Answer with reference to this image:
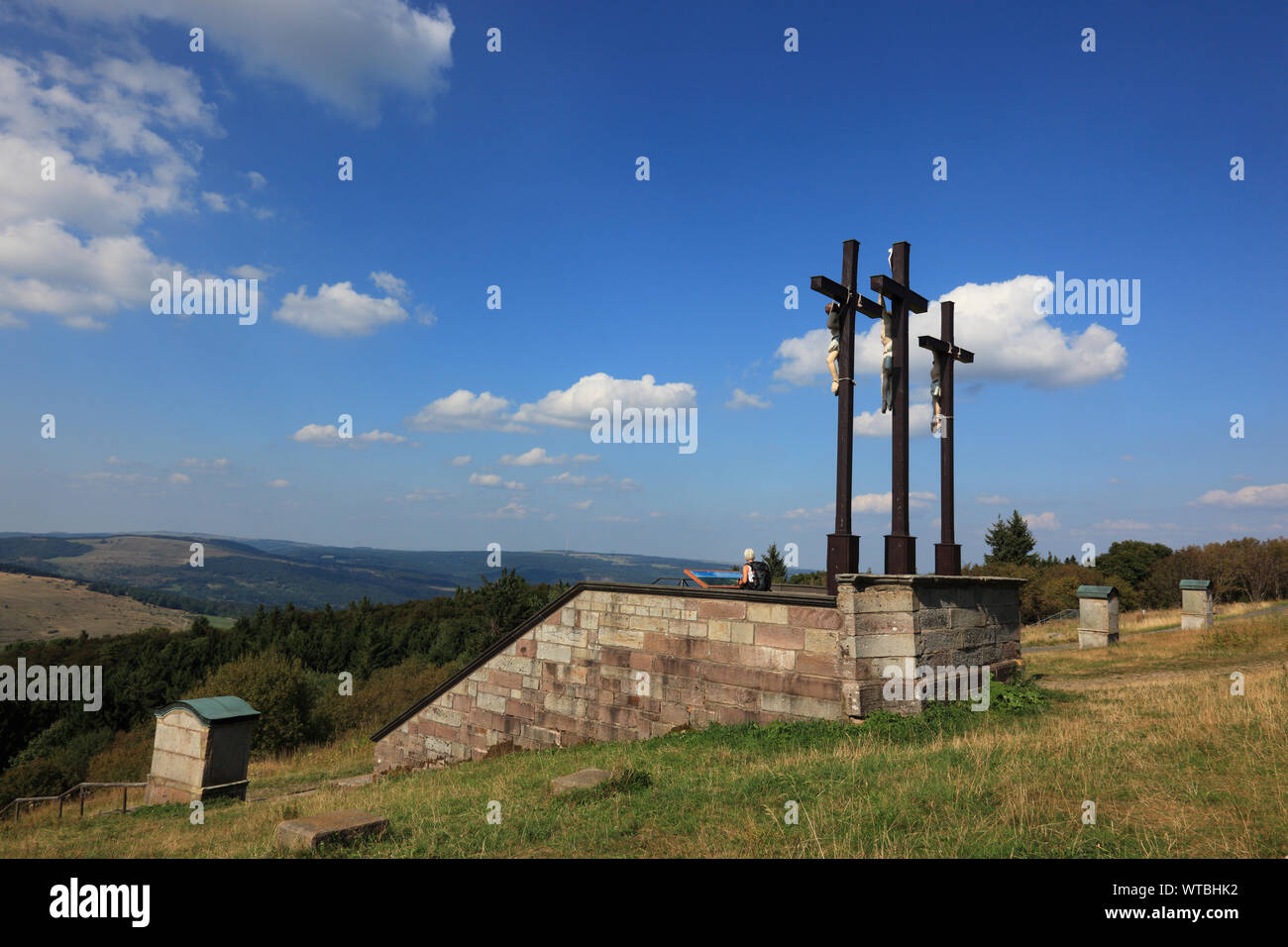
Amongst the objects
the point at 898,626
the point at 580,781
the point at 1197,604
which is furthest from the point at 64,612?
the point at 1197,604

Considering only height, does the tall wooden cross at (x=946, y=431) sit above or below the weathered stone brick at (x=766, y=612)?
above

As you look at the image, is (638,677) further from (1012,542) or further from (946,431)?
(1012,542)

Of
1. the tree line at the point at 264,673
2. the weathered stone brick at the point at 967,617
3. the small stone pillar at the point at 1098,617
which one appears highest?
the weathered stone brick at the point at 967,617

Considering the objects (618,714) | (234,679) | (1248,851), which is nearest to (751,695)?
(618,714)

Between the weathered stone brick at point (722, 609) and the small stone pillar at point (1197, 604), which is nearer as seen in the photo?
the weathered stone brick at point (722, 609)

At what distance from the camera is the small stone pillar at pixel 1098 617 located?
68.5 feet

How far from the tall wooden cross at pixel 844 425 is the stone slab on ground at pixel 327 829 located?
7.78 metres

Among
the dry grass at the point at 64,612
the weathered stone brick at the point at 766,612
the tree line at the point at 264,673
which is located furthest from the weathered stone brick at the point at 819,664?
the dry grass at the point at 64,612

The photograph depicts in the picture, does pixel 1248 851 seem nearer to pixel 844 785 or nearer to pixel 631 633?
pixel 844 785

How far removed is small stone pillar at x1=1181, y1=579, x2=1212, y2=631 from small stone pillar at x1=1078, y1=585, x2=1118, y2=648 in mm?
3841

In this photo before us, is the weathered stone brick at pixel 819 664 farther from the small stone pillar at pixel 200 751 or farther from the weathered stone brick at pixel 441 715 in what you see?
the small stone pillar at pixel 200 751

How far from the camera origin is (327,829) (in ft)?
17.8
